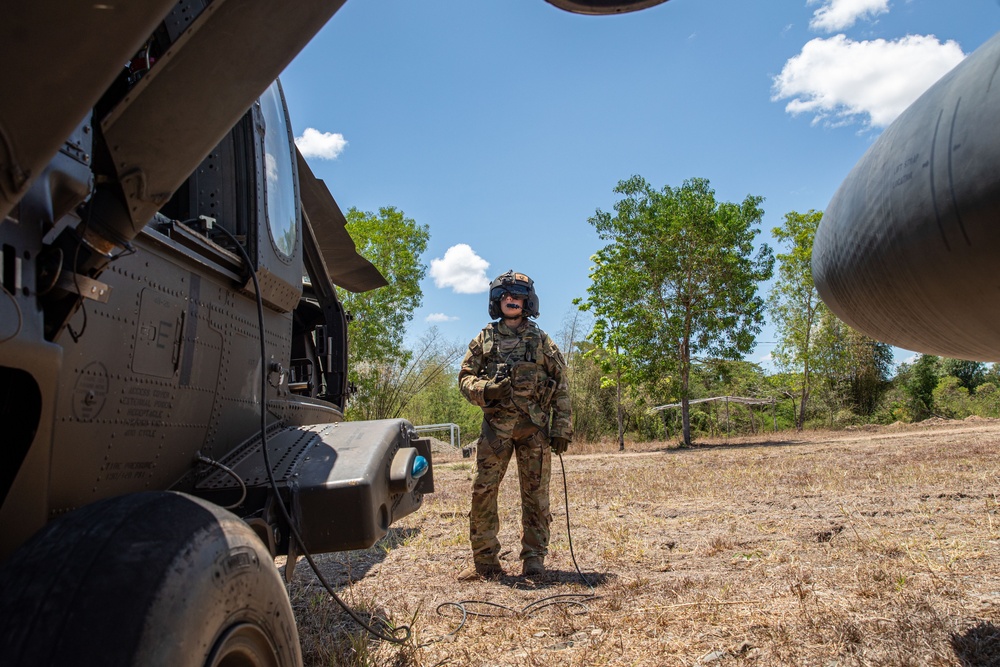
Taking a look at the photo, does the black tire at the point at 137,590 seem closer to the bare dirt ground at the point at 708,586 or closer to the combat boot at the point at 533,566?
the bare dirt ground at the point at 708,586

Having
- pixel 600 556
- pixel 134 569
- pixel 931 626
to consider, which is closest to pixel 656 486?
pixel 600 556

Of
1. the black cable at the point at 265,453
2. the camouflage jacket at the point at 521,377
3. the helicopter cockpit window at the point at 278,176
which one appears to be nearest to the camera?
the black cable at the point at 265,453

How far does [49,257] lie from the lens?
4.54 feet

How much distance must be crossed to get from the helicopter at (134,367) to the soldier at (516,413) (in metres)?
2.18

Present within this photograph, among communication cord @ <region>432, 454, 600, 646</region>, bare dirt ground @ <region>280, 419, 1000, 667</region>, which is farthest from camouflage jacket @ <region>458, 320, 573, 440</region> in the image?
communication cord @ <region>432, 454, 600, 646</region>

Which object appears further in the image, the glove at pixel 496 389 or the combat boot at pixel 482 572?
the glove at pixel 496 389

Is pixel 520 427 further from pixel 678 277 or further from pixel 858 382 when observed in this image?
pixel 858 382

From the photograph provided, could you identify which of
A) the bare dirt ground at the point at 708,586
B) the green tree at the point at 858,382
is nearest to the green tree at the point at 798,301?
the green tree at the point at 858,382

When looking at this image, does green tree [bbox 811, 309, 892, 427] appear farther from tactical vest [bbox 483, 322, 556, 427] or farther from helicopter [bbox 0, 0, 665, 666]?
helicopter [bbox 0, 0, 665, 666]

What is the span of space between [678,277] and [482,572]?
16908mm

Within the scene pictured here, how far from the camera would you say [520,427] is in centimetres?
489

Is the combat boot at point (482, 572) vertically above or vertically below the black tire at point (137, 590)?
below

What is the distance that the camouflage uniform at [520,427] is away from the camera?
4793 mm

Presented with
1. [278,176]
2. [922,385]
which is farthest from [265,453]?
[922,385]
